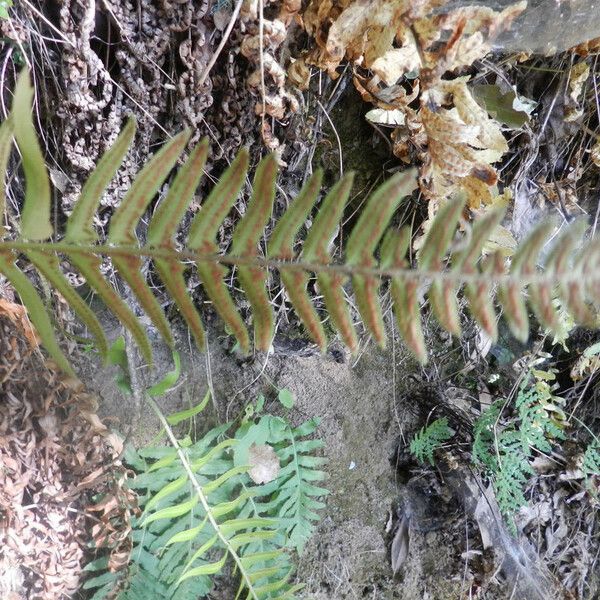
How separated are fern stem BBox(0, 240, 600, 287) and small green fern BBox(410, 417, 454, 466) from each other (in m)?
1.86

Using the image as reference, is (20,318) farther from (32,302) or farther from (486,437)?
(486,437)

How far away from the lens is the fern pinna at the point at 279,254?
3.05 ft

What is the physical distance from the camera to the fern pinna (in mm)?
930

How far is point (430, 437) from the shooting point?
107 inches

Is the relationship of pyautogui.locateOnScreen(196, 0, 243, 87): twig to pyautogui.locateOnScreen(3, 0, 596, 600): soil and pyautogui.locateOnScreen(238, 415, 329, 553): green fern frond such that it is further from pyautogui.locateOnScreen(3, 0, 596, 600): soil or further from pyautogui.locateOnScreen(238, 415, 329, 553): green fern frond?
pyautogui.locateOnScreen(238, 415, 329, 553): green fern frond

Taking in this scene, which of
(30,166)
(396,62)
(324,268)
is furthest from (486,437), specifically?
(30,166)

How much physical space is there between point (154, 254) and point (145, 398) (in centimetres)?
111

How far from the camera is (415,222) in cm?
223

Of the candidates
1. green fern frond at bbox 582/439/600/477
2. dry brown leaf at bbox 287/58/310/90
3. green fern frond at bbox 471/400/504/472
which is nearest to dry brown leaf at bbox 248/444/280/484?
green fern frond at bbox 471/400/504/472

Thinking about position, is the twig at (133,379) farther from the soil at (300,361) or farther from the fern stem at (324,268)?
the fern stem at (324,268)

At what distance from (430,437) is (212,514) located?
4.08ft

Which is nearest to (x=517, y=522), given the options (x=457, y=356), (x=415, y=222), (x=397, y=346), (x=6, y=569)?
(x=457, y=356)

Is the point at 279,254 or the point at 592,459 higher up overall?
the point at 279,254

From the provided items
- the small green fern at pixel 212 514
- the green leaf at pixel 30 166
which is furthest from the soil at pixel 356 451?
the green leaf at pixel 30 166
